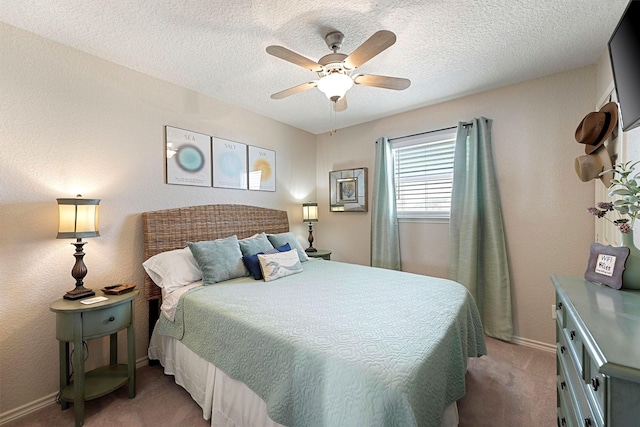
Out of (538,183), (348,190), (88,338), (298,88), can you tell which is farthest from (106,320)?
(538,183)

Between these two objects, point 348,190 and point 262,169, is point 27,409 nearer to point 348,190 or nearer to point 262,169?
point 262,169

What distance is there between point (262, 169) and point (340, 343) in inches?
106

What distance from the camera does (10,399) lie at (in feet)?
5.84

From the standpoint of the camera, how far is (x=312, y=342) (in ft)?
4.14

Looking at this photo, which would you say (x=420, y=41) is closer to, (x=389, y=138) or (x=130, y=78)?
(x=389, y=138)

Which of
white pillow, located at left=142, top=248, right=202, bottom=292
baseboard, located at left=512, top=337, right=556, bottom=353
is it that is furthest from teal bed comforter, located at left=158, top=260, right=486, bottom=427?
baseboard, located at left=512, top=337, right=556, bottom=353

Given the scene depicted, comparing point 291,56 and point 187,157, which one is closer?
point 291,56

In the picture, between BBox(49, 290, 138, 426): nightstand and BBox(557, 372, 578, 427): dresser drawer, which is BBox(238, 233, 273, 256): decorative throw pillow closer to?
BBox(49, 290, 138, 426): nightstand

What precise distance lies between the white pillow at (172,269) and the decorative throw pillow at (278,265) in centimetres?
55

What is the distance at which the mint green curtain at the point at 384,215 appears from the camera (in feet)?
11.4

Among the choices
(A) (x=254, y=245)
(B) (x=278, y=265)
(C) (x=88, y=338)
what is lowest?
(C) (x=88, y=338)

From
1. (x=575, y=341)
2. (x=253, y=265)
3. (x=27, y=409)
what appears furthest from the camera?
(x=253, y=265)

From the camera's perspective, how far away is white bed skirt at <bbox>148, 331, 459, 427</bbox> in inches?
56.4

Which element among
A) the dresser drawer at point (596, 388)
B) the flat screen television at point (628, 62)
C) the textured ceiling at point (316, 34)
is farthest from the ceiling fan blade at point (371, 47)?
the dresser drawer at point (596, 388)
